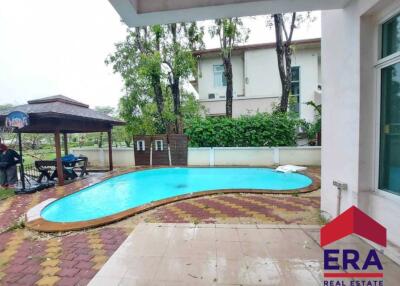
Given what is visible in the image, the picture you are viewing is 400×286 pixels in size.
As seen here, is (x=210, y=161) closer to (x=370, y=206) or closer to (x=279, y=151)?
(x=279, y=151)

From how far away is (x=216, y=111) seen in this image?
14.6 metres

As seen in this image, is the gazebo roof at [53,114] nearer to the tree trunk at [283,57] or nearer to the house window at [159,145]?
the house window at [159,145]

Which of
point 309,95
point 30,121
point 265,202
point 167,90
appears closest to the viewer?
point 265,202

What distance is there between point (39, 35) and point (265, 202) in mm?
15822

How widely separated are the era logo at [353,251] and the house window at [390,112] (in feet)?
1.75

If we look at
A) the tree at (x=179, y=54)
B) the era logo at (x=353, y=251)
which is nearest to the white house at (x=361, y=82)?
the era logo at (x=353, y=251)

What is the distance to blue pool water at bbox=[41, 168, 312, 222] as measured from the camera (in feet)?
20.1

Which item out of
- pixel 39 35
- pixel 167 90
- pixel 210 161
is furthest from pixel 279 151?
pixel 39 35

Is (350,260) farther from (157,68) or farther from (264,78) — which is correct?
(264,78)

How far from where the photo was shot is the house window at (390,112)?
2.82 m

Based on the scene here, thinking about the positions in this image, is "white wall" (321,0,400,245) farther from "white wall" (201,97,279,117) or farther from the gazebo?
"white wall" (201,97,279,117)

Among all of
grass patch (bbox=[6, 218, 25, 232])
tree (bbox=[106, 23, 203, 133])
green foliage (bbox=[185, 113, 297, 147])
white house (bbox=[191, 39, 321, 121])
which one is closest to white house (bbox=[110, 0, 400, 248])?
grass patch (bbox=[6, 218, 25, 232])

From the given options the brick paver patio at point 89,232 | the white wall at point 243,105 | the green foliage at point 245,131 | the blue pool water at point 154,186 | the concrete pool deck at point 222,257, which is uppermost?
the white wall at point 243,105

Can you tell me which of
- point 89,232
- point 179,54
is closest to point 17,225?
point 89,232
